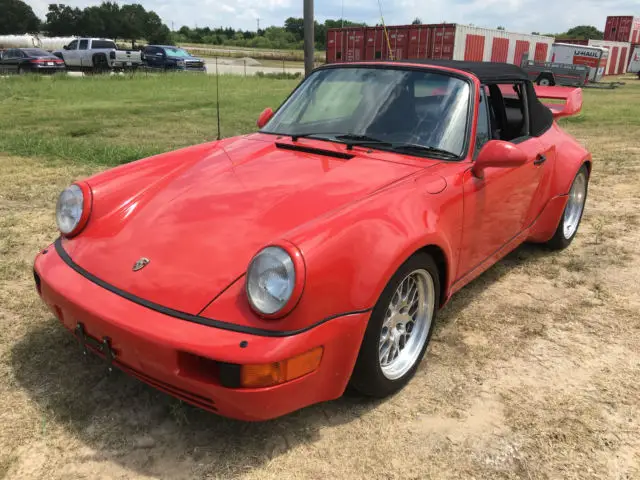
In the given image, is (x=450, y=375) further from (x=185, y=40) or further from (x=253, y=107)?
(x=185, y=40)

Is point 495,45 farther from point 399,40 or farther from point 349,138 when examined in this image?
point 349,138

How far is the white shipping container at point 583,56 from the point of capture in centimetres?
2747

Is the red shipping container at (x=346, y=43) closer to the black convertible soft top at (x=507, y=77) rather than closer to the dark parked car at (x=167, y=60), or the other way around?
the dark parked car at (x=167, y=60)

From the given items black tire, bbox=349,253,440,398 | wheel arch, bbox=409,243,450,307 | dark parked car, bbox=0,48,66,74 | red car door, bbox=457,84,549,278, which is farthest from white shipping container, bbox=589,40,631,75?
black tire, bbox=349,253,440,398

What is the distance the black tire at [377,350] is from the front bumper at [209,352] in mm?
68

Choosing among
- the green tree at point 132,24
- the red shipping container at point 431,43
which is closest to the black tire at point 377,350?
the red shipping container at point 431,43

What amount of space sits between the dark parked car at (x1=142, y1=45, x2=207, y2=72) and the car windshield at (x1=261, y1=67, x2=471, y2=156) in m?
24.1

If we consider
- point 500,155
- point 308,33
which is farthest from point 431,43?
point 500,155

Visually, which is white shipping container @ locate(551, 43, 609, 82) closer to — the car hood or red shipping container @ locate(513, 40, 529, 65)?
red shipping container @ locate(513, 40, 529, 65)

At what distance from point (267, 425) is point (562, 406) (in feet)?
4.44

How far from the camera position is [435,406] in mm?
2387

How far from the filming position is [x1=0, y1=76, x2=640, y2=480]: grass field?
2031 mm

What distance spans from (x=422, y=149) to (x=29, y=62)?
24612 millimetres

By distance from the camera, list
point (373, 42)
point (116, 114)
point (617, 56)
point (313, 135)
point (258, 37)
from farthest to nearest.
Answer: point (258, 37) → point (617, 56) → point (373, 42) → point (116, 114) → point (313, 135)
